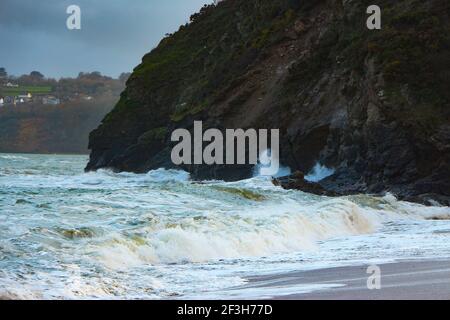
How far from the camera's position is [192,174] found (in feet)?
171

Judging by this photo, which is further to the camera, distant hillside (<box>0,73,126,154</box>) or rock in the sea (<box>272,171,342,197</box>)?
distant hillside (<box>0,73,126,154</box>)

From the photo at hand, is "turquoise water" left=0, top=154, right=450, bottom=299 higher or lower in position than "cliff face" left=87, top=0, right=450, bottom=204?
lower

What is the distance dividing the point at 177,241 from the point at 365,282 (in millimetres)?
5344

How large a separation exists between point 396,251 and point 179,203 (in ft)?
32.7

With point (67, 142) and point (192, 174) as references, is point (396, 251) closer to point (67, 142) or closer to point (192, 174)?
point (192, 174)

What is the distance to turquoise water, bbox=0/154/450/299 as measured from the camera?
11352 millimetres

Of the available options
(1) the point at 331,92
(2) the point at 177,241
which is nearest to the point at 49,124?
(1) the point at 331,92

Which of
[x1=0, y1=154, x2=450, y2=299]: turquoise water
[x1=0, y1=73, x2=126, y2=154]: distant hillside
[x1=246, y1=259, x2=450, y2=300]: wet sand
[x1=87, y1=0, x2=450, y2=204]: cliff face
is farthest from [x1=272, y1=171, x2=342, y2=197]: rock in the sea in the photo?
[x1=0, y1=73, x2=126, y2=154]: distant hillside

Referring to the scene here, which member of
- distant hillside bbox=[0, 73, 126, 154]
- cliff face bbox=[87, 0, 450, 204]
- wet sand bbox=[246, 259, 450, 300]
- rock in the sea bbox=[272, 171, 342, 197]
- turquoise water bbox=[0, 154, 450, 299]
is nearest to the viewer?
wet sand bbox=[246, 259, 450, 300]

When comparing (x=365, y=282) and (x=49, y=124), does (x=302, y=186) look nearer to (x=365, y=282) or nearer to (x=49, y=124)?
(x=365, y=282)

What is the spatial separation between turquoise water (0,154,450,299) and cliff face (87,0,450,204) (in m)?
6.54

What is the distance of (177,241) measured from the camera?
15789 millimetres

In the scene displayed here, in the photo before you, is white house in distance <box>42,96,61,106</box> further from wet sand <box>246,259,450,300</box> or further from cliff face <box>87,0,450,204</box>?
wet sand <box>246,259,450,300</box>

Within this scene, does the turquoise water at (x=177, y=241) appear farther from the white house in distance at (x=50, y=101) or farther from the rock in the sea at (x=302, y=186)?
the white house in distance at (x=50, y=101)
